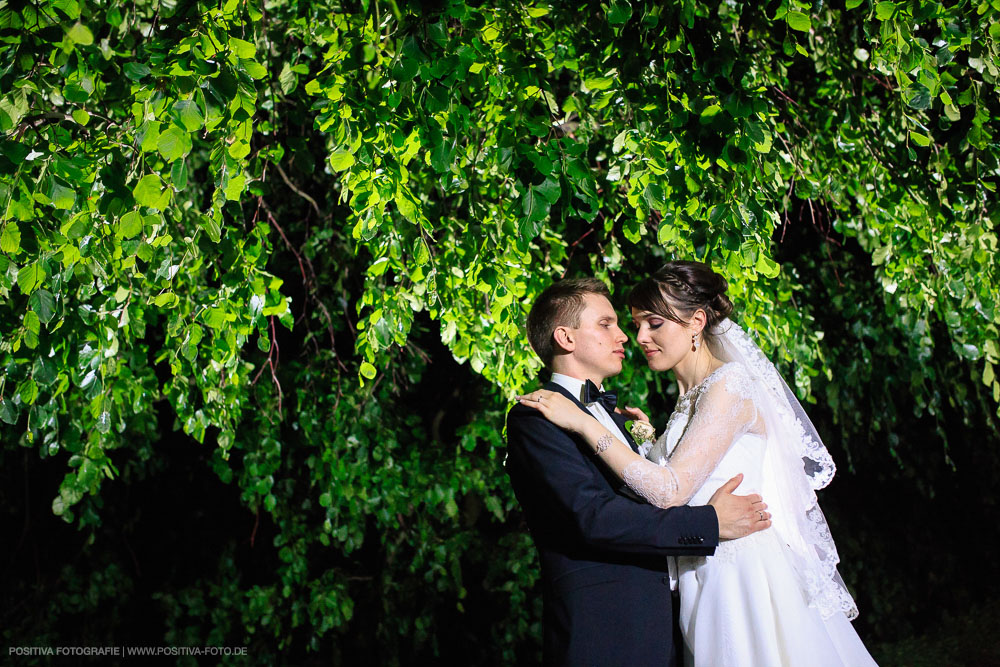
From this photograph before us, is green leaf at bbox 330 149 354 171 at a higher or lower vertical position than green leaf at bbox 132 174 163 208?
higher

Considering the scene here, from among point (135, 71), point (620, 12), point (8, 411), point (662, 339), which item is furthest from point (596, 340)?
point (8, 411)

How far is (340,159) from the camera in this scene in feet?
6.64

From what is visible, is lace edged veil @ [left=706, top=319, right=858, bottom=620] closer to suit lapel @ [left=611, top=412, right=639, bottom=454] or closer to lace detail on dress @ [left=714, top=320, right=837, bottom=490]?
lace detail on dress @ [left=714, top=320, right=837, bottom=490]

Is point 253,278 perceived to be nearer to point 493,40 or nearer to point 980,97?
point 493,40

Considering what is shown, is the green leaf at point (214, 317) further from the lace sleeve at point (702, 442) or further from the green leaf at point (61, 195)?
→ the lace sleeve at point (702, 442)

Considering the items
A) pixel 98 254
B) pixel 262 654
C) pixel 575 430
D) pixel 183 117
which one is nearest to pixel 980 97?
pixel 575 430

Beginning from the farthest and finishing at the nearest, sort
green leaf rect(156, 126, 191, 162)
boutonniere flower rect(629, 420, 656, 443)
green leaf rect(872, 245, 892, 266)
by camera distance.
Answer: green leaf rect(872, 245, 892, 266) < boutonniere flower rect(629, 420, 656, 443) < green leaf rect(156, 126, 191, 162)

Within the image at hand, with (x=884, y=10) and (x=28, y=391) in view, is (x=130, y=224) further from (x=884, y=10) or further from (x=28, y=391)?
(x=884, y=10)

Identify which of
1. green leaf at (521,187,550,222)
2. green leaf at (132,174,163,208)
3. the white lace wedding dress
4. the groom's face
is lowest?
the white lace wedding dress

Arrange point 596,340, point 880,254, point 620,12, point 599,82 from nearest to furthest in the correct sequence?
1. point 620,12
2. point 596,340
3. point 599,82
4. point 880,254

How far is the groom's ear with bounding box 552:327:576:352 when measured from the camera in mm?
2078

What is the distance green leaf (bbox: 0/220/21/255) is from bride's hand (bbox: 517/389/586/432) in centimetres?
115

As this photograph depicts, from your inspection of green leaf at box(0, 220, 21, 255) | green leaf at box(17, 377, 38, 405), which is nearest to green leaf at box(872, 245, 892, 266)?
green leaf at box(0, 220, 21, 255)

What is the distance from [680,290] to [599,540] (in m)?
0.76
